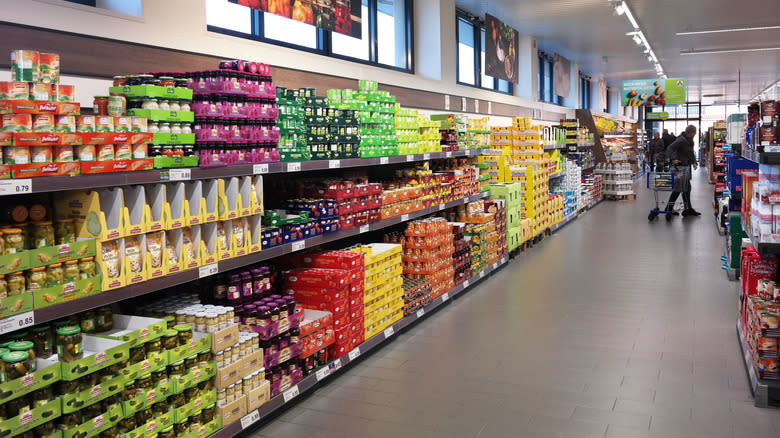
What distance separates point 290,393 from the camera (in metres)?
4.04

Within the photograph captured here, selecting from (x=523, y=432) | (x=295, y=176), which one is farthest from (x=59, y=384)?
(x=295, y=176)

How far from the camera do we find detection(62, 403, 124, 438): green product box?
8.79 feet

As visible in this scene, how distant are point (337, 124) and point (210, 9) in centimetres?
164

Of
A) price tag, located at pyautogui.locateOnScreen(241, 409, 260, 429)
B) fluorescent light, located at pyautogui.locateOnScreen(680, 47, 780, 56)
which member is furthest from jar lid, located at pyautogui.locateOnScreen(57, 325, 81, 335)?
fluorescent light, located at pyautogui.locateOnScreen(680, 47, 780, 56)

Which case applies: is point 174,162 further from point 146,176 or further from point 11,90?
point 11,90

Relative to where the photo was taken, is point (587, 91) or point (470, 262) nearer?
point (470, 262)

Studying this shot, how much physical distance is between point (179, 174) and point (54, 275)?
833mm

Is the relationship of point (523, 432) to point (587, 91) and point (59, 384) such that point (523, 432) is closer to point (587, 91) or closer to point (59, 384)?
point (59, 384)

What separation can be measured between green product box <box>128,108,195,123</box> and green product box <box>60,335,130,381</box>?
110 cm

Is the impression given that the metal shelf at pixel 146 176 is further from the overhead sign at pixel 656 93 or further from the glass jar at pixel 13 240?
the overhead sign at pixel 656 93

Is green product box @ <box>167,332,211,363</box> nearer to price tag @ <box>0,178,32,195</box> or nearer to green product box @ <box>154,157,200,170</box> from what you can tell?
green product box @ <box>154,157,200,170</box>

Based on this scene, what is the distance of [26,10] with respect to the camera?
11.1 ft

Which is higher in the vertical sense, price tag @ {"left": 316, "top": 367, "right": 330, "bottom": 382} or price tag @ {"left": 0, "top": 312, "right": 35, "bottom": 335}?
price tag @ {"left": 0, "top": 312, "right": 35, "bottom": 335}

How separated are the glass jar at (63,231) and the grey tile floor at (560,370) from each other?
1570mm
